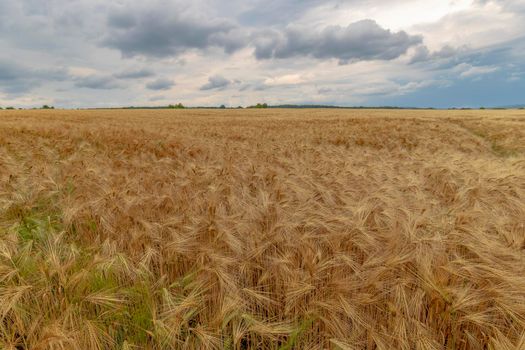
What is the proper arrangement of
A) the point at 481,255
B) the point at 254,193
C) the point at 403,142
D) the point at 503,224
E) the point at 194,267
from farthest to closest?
the point at 403,142
the point at 254,193
the point at 503,224
the point at 194,267
the point at 481,255

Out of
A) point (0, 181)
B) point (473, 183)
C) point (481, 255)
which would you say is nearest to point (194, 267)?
point (481, 255)

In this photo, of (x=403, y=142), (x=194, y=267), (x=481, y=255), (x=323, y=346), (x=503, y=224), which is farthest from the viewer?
(x=403, y=142)

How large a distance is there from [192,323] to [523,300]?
73.1 inches

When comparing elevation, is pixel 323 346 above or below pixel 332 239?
below

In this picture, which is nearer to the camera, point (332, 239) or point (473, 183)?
point (332, 239)

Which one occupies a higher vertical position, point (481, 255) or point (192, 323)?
point (481, 255)

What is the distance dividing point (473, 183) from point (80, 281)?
4.69 metres

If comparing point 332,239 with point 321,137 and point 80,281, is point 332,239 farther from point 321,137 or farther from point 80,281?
point 321,137

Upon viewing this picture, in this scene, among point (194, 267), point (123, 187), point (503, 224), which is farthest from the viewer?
point (123, 187)

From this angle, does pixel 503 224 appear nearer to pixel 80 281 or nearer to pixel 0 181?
pixel 80 281

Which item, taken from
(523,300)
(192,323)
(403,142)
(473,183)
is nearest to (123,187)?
(192,323)

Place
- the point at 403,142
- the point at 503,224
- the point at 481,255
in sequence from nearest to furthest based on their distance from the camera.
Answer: the point at 481,255 < the point at 503,224 < the point at 403,142

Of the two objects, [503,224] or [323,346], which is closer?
[323,346]

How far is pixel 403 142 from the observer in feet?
45.8
